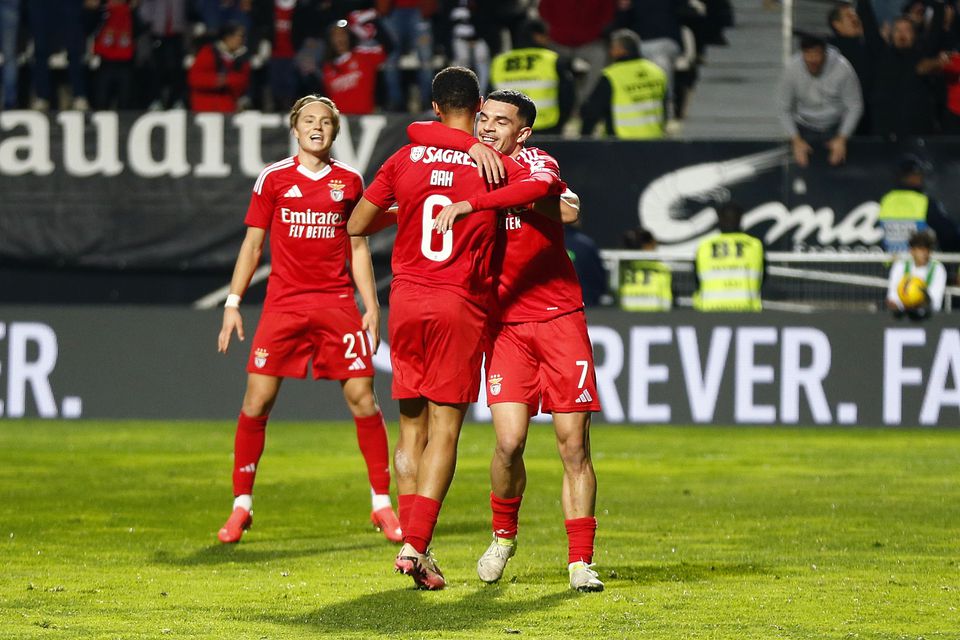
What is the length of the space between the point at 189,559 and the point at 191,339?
24.7 feet

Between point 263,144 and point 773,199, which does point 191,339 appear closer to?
point 263,144

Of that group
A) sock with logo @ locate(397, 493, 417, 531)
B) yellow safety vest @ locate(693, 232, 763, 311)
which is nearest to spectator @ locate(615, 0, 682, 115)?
yellow safety vest @ locate(693, 232, 763, 311)

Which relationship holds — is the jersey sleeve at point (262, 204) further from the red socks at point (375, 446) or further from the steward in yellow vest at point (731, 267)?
the steward in yellow vest at point (731, 267)

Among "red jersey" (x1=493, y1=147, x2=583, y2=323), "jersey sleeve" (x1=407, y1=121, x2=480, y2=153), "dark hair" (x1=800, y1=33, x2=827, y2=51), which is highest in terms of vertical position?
"dark hair" (x1=800, y1=33, x2=827, y2=51)

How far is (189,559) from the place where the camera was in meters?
7.98

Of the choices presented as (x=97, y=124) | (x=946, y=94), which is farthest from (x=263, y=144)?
(x=946, y=94)

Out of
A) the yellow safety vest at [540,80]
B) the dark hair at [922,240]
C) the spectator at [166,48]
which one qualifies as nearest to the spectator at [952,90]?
the dark hair at [922,240]

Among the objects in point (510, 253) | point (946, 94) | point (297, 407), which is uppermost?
point (946, 94)

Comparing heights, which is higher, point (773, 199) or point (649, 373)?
point (773, 199)

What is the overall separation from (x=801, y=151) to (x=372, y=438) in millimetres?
8211

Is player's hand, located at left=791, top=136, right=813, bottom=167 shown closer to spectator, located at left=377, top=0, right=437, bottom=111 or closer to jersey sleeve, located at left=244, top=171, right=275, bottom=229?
spectator, located at left=377, top=0, right=437, bottom=111

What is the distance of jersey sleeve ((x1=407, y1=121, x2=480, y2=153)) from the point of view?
6836mm

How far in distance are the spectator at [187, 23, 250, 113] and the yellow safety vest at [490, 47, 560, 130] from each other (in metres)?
2.96

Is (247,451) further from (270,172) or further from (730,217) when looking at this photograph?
(730,217)
